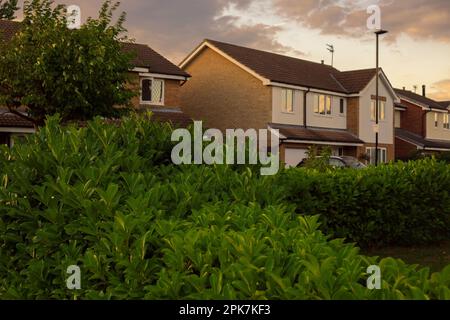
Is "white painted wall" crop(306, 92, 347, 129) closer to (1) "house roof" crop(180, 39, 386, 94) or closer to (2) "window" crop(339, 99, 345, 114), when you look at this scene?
(2) "window" crop(339, 99, 345, 114)

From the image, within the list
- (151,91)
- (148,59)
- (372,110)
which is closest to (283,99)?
(148,59)

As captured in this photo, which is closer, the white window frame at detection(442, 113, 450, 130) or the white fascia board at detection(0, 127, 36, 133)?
the white fascia board at detection(0, 127, 36, 133)

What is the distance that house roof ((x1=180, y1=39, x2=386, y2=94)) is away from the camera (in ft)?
136

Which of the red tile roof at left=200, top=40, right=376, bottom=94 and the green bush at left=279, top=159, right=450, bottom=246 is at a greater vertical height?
the red tile roof at left=200, top=40, right=376, bottom=94


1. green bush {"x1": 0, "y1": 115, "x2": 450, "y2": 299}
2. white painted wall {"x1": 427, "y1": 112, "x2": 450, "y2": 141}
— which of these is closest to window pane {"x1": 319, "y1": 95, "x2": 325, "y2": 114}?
white painted wall {"x1": 427, "y1": 112, "x2": 450, "y2": 141}

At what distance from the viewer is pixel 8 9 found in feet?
191

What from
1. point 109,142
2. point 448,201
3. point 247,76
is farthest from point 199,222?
point 247,76

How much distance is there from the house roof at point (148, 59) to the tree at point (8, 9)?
23333 millimetres

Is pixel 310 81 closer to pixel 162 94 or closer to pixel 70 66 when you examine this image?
pixel 162 94

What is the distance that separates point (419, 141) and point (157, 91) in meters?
28.9

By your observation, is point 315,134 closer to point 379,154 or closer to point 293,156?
point 293,156

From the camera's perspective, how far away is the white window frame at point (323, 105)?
4416cm

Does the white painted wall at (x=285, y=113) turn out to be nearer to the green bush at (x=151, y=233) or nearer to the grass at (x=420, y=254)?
the grass at (x=420, y=254)

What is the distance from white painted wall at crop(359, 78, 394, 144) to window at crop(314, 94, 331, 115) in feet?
10.7
